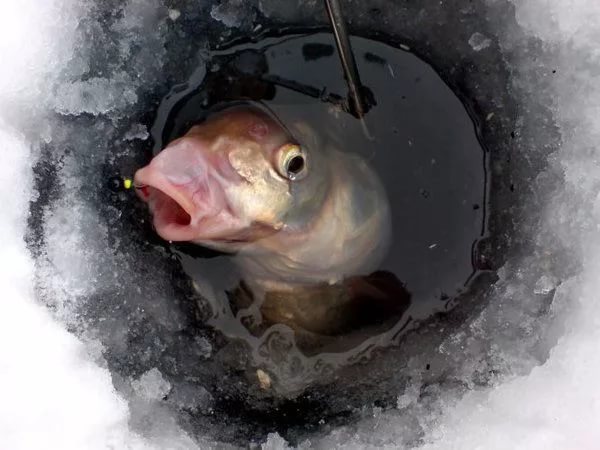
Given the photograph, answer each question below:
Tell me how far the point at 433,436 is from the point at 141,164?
1218 mm

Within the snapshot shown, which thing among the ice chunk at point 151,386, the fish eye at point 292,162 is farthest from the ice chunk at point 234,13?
the ice chunk at point 151,386

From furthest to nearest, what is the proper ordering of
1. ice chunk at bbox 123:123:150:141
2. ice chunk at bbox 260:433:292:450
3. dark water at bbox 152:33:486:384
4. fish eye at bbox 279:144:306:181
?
1. dark water at bbox 152:33:486:384
2. ice chunk at bbox 123:123:150:141
3. ice chunk at bbox 260:433:292:450
4. fish eye at bbox 279:144:306:181

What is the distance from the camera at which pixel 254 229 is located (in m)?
1.99

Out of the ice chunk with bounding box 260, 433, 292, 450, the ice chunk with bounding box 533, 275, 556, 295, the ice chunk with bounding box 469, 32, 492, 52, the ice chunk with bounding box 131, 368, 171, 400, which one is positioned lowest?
the ice chunk with bounding box 260, 433, 292, 450

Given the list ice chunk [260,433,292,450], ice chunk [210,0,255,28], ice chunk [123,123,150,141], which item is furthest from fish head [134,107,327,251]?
ice chunk [260,433,292,450]

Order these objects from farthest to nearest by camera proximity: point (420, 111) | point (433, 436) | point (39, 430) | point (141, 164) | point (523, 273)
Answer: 1. point (420, 111)
2. point (141, 164)
3. point (523, 273)
4. point (433, 436)
5. point (39, 430)

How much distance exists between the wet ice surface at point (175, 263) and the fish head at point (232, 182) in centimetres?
25

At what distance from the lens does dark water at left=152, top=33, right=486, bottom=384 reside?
90.4 inches

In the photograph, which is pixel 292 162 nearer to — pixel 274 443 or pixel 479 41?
→ pixel 479 41

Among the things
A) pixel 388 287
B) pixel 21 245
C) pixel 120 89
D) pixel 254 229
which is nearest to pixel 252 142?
pixel 254 229

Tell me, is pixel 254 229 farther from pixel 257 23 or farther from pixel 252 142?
pixel 257 23

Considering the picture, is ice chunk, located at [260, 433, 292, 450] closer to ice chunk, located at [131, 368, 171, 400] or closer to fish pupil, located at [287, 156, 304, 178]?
ice chunk, located at [131, 368, 171, 400]

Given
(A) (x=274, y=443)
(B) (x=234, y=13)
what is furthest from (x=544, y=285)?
(B) (x=234, y=13)

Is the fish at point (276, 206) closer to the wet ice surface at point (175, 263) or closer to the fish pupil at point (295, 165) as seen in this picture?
the fish pupil at point (295, 165)
